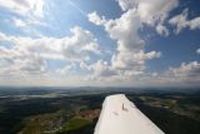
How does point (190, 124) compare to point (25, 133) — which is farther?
point (190, 124)

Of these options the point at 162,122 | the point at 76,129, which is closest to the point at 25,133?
the point at 76,129

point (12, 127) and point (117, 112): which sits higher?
point (117, 112)

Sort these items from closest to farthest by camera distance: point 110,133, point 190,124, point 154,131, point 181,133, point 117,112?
point 110,133 < point 154,131 < point 117,112 < point 181,133 < point 190,124

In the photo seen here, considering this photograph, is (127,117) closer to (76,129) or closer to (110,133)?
(110,133)

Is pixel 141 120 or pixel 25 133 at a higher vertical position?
pixel 141 120

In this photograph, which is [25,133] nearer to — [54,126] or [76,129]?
[54,126]

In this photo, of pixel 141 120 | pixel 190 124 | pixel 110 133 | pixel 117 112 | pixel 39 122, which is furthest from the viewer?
pixel 39 122

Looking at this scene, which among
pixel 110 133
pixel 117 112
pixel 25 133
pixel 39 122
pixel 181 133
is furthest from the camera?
pixel 39 122

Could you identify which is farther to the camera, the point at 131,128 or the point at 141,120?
the point at 141,120

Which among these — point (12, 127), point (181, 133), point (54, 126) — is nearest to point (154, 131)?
point (181, 133)
